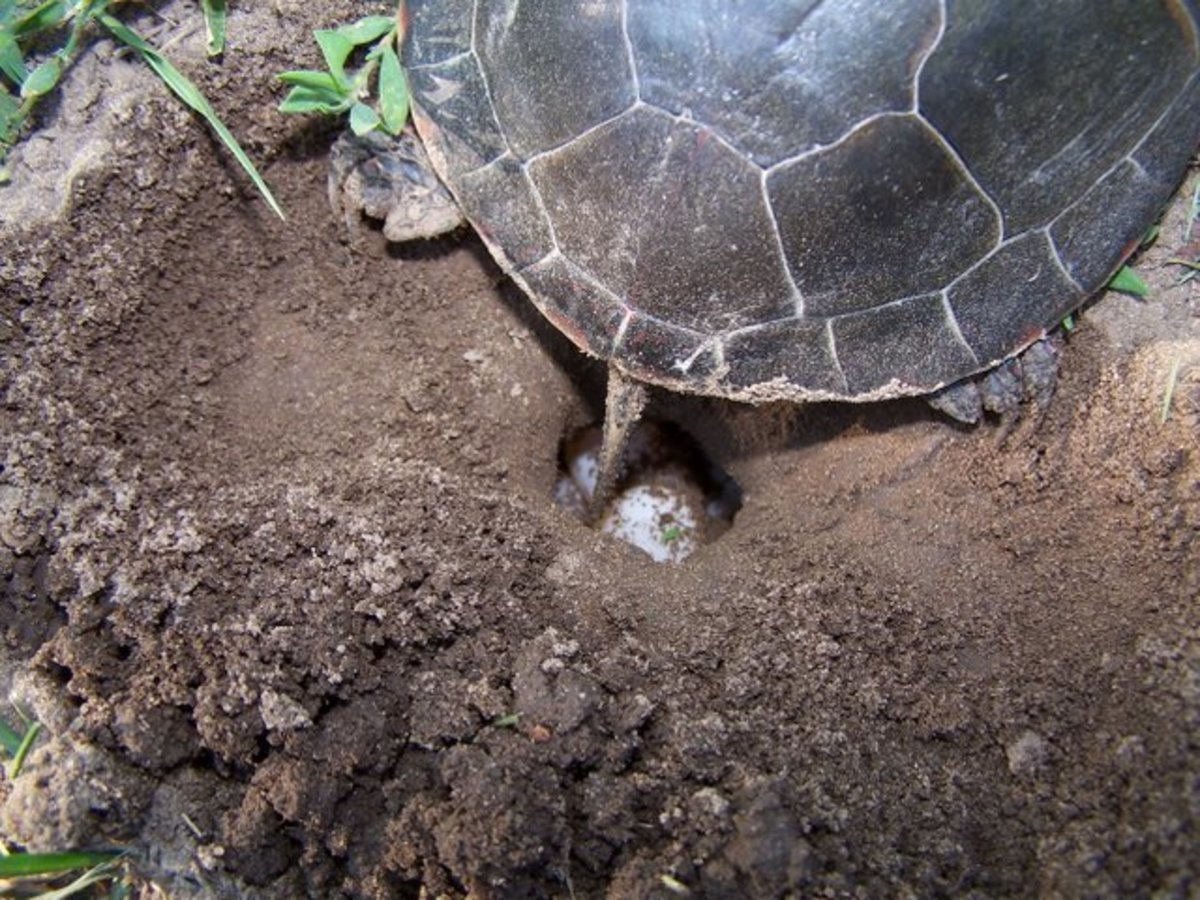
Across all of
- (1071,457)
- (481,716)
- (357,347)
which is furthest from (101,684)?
(1071,457)

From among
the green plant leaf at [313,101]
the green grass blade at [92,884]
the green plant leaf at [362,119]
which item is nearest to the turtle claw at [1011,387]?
the green plant leaf at [362,119]

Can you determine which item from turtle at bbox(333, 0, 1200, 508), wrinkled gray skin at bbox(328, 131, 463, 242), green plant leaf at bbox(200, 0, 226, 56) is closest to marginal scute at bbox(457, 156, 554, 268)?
turtle at bbox(333, 0, 1200, 508)

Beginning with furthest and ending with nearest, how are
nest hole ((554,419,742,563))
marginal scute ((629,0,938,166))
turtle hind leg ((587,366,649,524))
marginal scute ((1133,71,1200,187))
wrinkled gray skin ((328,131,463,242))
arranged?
nest hole ((554,419,742,563)) → wrinkled gray skin ((328,131,463,242)) → turtle hind leg ((587,366,649,524)) → marginal scute ((1133,71,1200,187)) → marginal scute ((629,0,938,166))

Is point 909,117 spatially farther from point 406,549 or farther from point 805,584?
point 406,549

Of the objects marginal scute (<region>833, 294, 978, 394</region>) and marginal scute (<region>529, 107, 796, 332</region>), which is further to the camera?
marginal scute (<region>833, 294, 978, 394</region>)

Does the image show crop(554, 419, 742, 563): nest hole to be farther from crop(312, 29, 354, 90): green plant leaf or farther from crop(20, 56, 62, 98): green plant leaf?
crop(20, 56, 62, 98): green plant leaf

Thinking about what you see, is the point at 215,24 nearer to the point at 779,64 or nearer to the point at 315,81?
the point at 315,81

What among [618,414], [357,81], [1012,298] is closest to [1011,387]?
[1012,298]
